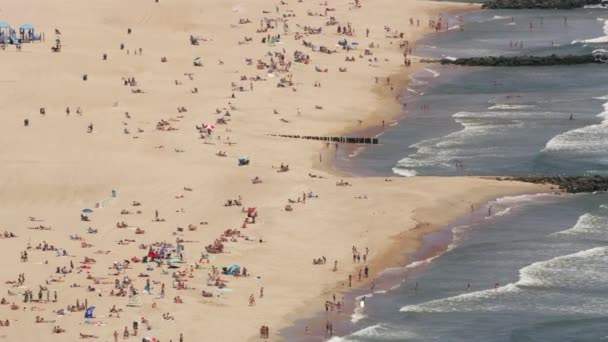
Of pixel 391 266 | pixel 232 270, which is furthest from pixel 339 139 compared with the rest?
pixel 232 270

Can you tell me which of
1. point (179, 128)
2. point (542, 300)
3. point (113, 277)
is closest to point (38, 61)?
point (179, 128)

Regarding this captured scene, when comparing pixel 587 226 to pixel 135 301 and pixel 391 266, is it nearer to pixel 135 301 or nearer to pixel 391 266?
pixel 391 266

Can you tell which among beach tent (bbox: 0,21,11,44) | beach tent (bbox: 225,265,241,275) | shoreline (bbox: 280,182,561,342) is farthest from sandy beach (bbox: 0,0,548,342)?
beach tent (bbox: 0,21,11,44)

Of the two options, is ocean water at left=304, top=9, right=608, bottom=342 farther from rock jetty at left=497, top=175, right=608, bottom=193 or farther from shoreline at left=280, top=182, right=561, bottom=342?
rock jetty at left=497, top=175, right=608, bottom=193

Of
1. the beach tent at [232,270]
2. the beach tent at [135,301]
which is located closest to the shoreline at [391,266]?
the beach tent at [232,270]

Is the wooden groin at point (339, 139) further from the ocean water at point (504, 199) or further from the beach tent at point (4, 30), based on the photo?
the beach tent at point (4, 30)
